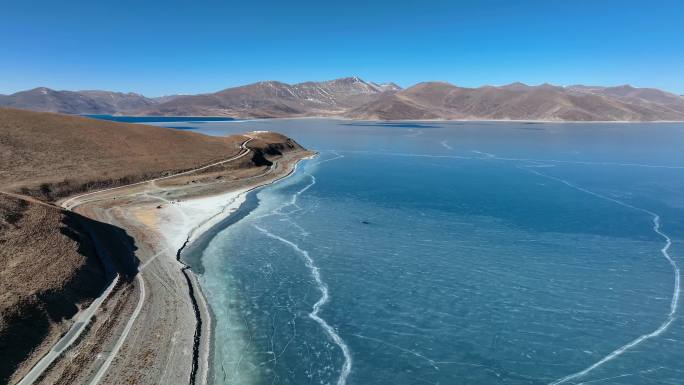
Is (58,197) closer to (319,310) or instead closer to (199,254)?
(199,254)

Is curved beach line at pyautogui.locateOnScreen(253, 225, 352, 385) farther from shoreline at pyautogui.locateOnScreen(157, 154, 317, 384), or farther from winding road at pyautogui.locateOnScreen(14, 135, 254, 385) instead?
winding road at pyautogui.locateOnScreen(14, 135, 254, 385)

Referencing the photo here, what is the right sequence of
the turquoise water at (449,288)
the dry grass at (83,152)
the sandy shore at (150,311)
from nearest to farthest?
the sandy shore at (150,311) < the turquoise water at (449,288) < the dry grass at (83,152)

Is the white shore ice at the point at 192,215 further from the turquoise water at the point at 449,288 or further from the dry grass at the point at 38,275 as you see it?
the dry grass at the point at 38,275

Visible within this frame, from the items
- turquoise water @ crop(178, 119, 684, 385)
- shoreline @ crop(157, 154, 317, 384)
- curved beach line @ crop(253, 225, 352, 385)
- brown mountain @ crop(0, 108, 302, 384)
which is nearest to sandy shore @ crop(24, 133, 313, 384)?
shoreline @ crop(157, 154, 317, 384)

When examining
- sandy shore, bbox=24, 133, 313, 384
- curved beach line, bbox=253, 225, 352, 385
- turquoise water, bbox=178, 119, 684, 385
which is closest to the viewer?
sandy shore, bbox=24, 133, 313, 384

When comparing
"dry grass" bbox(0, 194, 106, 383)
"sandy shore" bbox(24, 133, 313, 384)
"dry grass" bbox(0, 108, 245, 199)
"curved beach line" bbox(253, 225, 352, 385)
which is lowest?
"curved beach line" bbox(253, 225, 352, 385)

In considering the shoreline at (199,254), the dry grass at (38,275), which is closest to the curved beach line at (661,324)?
the shoreline at (199,254)

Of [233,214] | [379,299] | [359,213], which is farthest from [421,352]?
[233,214]

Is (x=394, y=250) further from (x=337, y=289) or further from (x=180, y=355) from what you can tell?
(x=180, y=355)
